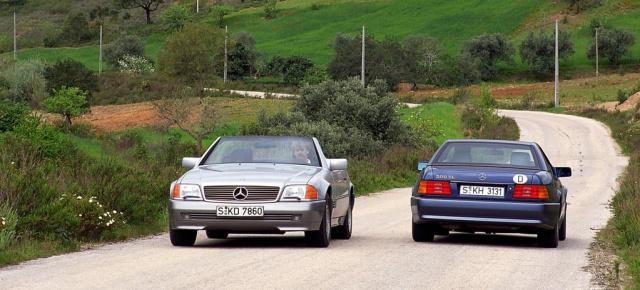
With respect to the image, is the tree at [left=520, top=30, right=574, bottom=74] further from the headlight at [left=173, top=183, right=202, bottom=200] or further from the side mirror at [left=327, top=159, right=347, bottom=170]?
the headlight at [left=173, top=183, right=202, bottom=200]

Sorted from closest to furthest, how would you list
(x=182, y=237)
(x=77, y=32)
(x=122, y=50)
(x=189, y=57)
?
1. (x=182, y=237)
2. (x=189, y=57)
3. (x=122, y=50)
4. (x=77, y=32)

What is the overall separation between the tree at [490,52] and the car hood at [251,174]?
99.1m

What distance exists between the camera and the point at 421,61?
109438mm

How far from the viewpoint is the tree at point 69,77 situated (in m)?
82.2

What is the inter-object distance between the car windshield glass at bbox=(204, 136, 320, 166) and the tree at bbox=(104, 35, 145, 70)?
108m

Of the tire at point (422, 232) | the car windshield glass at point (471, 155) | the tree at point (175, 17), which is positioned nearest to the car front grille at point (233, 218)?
the tire at point (422, 232)

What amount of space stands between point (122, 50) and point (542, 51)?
47.0m

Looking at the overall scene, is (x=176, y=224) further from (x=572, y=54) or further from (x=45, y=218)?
(x=572, y=54)

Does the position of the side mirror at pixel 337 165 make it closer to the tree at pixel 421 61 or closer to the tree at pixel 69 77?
the tree at pixel 69 77

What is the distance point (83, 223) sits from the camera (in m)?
14.3

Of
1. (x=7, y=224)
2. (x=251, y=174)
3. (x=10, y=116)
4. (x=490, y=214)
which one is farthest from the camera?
(x=10, y=116)

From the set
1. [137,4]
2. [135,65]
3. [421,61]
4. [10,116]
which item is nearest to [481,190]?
[10,116]

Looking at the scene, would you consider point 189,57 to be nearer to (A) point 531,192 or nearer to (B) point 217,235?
(B) point 217,235

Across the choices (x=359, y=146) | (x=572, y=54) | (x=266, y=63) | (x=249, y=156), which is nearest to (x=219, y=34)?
(x=266, y=63)
